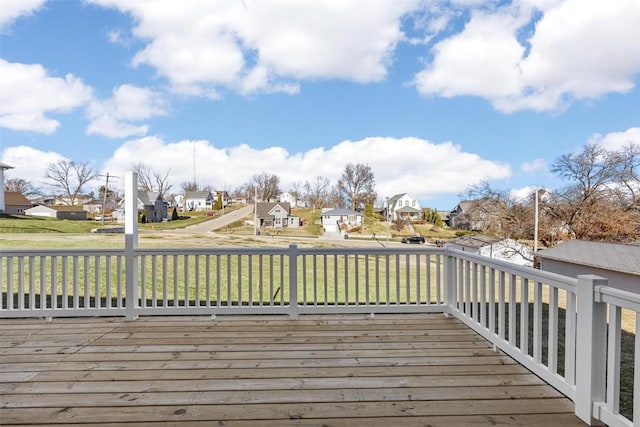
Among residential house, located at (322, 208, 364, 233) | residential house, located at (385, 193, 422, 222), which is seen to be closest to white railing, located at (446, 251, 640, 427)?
residential house, located at (322, 208, 364, 233)

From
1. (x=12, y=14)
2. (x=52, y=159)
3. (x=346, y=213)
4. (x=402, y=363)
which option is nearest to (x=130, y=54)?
(x=12, y=14)

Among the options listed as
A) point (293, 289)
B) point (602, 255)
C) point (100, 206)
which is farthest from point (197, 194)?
point (293, 289)

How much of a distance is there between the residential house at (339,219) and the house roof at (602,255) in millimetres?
21064

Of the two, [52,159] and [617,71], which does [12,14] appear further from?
[52,159]

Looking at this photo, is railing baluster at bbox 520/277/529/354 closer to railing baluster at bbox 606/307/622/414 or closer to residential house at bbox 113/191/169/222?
railing baluster at bbox 606/307/622/414

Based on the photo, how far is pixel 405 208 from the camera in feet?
128

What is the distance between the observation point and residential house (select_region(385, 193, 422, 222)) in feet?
119

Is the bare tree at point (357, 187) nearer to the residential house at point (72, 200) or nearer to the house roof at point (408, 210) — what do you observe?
the house roof at point (408, 210)

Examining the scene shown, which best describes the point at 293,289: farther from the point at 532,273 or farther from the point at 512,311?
the point at 532,273

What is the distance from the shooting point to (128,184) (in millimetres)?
4160

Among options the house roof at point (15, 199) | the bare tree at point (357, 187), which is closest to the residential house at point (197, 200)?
the house roof at point (15, 199)

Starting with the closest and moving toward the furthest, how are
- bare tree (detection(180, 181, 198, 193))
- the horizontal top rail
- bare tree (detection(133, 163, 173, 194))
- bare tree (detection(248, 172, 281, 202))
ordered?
1. the horizontal top rail
2. bare tree (detection(133, 163, 173, 194))
3. bare tree (detection(248, 172, 281, 202))
4. bare tree (detection(180, 181, 198, 193))

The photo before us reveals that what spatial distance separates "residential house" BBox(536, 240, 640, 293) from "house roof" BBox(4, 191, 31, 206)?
28.6 metres

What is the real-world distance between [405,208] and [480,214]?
669 inches
